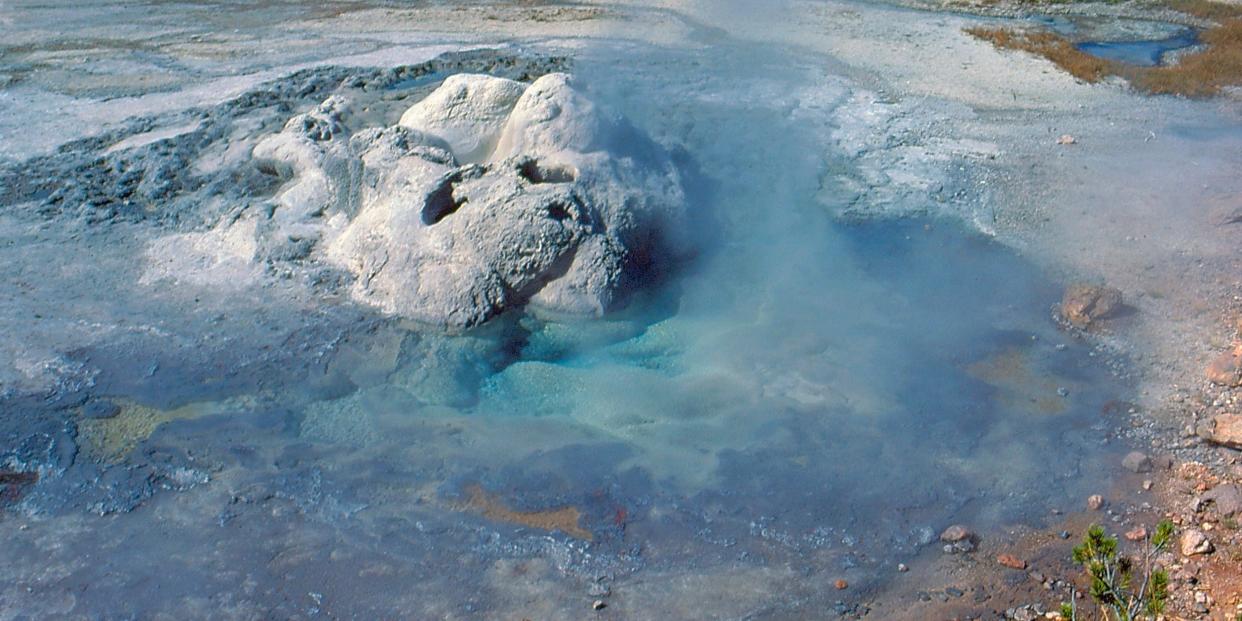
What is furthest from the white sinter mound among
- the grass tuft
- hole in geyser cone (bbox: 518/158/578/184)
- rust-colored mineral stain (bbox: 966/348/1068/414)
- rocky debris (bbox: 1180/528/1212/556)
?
the grass tuft

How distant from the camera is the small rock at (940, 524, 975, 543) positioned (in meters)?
4.05

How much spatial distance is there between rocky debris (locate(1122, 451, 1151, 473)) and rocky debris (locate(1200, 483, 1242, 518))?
0.25 meters

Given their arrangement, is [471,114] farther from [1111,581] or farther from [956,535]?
[1111,581]

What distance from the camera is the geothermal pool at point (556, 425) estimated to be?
13.0 ft

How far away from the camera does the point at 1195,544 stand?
3963mm

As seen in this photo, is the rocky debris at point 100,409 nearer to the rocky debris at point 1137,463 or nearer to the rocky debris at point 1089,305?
the rocky debris at point 1137,463

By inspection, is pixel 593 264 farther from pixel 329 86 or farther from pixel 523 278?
pixel 329 86

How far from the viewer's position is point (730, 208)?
6340 millimetres

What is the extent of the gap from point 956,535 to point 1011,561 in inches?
8.8

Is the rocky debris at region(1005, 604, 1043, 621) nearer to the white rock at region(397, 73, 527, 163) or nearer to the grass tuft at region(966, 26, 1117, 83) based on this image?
the white rock at region(397, 73, 527, 163)

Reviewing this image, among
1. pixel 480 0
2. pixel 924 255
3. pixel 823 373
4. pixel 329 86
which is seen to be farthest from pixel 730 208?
pixel 480 0

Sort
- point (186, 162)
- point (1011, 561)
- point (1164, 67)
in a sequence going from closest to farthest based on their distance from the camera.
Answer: point (1011, 561)
point (186, 162)
point (1164, 67)

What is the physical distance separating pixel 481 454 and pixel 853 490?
1.64 metres

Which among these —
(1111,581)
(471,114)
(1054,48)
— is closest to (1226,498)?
(1111,581)
